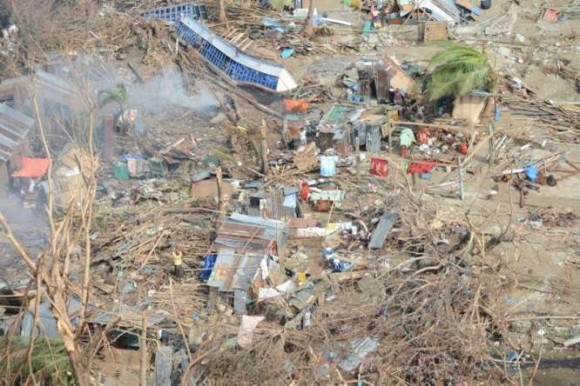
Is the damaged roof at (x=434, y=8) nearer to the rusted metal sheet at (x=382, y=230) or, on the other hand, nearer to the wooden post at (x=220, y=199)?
the rusted metal sheet at (x=382, y=230)

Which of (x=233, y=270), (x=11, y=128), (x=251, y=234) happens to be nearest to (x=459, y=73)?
(x=251, y=234)

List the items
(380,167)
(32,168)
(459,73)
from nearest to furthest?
1. (32,168)
2. (380,167)
3. (459,73)

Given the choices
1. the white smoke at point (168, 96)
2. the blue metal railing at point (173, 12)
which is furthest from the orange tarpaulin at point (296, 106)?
the blue metal railing at point (173, 12)

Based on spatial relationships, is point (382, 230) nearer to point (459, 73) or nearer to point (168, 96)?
point (459, 73)

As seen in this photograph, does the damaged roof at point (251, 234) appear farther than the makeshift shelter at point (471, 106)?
No

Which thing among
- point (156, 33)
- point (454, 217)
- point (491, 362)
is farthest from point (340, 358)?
point (156, 33)

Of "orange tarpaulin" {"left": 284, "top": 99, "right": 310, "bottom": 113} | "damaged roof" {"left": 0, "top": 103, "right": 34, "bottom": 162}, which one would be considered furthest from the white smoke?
"damaged roof" {"left": 0, "top": 103, "right": 34, "bottom": 162}
